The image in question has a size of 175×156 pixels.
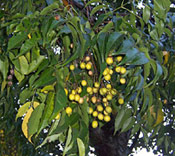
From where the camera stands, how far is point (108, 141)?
2.20 metres

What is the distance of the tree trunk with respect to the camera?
2.18 m

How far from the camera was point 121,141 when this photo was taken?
2244 mm

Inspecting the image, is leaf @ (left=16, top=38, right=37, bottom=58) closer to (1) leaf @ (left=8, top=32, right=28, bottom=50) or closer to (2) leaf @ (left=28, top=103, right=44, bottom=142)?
(1) leaf @ (left=8, top=32, right=28, bottom=50)

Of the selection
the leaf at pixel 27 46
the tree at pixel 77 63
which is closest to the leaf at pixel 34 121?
the tree at pixel 77 63

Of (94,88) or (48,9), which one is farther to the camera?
(94,88)

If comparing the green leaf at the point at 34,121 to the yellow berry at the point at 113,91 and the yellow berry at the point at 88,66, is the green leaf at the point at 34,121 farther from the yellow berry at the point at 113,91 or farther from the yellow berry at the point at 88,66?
the yellow berry at the point at 113,91

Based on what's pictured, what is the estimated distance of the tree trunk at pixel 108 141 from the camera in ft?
7.15

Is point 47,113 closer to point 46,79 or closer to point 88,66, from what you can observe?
point 46,79

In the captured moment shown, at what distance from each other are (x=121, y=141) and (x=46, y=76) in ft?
5.62

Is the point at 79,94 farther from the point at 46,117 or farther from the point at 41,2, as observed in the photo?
the point at 41,2

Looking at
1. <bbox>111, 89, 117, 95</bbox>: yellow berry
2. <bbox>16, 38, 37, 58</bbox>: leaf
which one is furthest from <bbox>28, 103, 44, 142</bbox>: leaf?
<bbox>111, 89, 117, 95</bbox>: yellow berry

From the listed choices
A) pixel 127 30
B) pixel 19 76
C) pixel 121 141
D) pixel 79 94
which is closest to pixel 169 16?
pixel 127 30

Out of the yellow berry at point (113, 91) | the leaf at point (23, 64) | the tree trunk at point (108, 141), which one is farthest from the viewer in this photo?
the tree trunk at point (108, 141)

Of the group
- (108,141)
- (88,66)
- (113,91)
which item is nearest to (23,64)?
(88,66)
